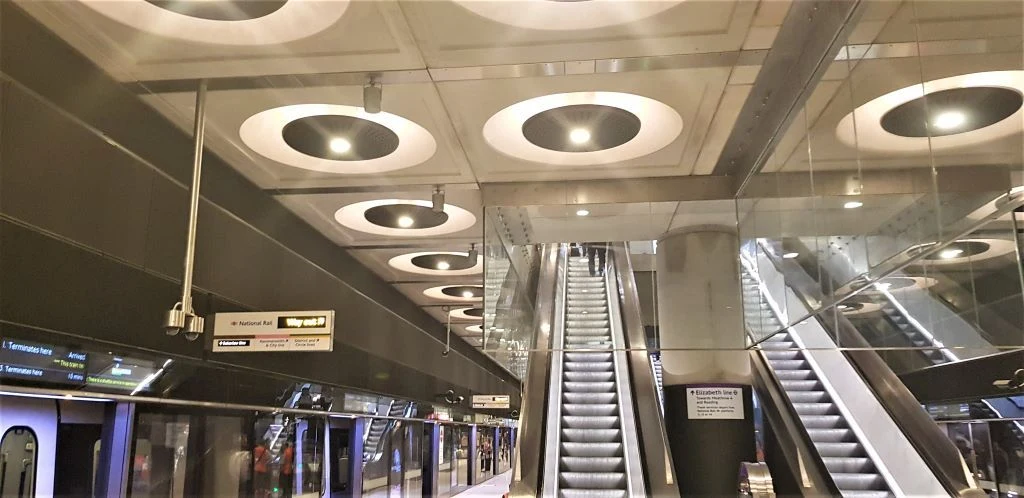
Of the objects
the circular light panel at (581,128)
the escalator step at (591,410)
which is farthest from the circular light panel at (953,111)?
the escalator step at (591,410)

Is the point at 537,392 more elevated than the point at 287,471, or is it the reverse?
the point at 537,392

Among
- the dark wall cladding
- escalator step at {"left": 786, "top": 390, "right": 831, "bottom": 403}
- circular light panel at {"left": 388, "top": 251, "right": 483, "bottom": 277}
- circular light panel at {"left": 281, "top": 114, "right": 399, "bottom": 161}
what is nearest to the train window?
the dark wall cladding

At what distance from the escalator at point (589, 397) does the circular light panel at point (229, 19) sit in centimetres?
357

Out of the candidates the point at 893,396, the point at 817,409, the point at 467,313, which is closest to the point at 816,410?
the point at 817,409

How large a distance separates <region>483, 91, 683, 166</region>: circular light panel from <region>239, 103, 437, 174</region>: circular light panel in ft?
2.22

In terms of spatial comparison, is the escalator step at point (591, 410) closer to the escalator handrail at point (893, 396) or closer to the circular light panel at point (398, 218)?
the circular light panel at point (398, 218)

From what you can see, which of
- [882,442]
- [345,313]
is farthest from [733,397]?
[345,313]

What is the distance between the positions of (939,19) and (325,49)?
3.25m

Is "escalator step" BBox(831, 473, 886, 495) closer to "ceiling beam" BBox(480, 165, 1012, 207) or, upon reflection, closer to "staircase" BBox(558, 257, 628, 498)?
"staircase" BBox(558, 257, 628, 498)

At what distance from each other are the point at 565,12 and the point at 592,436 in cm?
626

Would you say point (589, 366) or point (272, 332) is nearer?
point (272, 332)

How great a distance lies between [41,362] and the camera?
3.80m

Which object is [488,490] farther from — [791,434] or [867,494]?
[867,494]

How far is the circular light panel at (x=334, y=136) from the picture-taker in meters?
5.35
